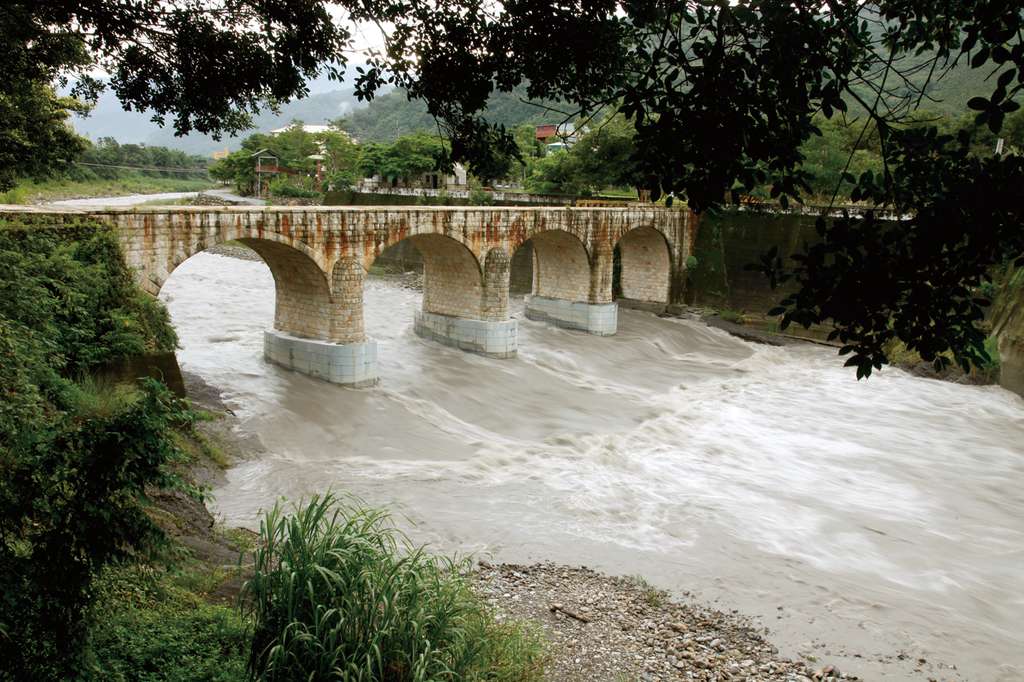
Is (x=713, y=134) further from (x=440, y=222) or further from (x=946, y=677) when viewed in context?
(x=440, y=222)

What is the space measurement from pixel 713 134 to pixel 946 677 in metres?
7.32

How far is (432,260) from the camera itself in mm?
24875

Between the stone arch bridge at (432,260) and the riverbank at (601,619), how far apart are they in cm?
733

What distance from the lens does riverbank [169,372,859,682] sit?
7.88m

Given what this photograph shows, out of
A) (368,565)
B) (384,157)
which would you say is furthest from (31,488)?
(384,157)

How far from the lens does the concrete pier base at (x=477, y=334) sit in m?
24.1

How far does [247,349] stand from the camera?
2181 cm

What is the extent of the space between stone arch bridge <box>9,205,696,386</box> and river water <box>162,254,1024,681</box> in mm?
937

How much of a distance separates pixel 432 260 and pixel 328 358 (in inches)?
251

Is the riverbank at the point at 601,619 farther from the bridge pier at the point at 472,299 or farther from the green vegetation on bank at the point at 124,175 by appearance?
the green vegetation on bank at the point at 124,175

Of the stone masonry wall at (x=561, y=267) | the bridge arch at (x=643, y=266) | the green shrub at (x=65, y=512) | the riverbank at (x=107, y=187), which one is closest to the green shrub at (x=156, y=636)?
the green shrub at (x=65, y=512)

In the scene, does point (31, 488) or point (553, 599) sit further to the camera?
point (553, 599)

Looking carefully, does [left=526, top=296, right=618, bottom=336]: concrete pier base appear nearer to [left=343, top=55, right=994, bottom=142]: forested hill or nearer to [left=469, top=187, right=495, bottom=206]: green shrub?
[left=469, top=187, right=495, bottom=206]: green shrub

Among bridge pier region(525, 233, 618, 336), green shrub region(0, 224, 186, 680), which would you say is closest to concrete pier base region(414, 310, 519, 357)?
bridge pier region(525, 233, 618, 336)
